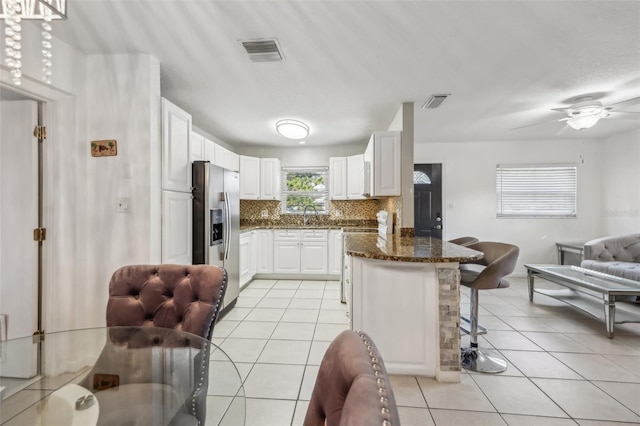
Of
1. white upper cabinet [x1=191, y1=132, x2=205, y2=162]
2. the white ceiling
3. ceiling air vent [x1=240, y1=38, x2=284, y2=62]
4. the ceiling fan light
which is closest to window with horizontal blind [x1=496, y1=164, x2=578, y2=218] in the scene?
the white ceiling

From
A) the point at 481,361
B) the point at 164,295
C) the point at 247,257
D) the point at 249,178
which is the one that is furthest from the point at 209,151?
the point at 481,361

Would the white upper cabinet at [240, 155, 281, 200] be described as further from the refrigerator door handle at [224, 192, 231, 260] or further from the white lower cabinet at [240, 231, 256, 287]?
the refrigerator door handle at [224, 192, 231, 260]

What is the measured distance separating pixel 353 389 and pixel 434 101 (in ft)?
11.0

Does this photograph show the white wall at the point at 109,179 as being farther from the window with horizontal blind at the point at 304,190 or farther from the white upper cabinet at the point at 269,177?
the window with horizontal blind at the point at 304,190

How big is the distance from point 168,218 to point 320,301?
2.21 metres

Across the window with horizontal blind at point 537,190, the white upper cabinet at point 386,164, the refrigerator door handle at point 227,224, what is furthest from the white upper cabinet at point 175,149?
the window with horizontal blind at point 537,190

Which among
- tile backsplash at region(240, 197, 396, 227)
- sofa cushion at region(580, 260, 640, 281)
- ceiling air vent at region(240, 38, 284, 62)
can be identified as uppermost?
ceiling air vent at region(240, 38, 284, 62)

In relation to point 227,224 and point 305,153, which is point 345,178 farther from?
point 227,224

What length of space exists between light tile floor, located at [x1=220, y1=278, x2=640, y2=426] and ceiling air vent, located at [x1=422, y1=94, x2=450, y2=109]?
2513 millimetres

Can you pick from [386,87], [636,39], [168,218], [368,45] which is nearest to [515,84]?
[636,39]

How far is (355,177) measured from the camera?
4895 mm

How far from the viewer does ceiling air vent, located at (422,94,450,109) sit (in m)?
3.07

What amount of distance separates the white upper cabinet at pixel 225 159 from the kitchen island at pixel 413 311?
2.79 metres

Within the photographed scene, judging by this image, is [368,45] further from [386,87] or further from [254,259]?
[254,259]
